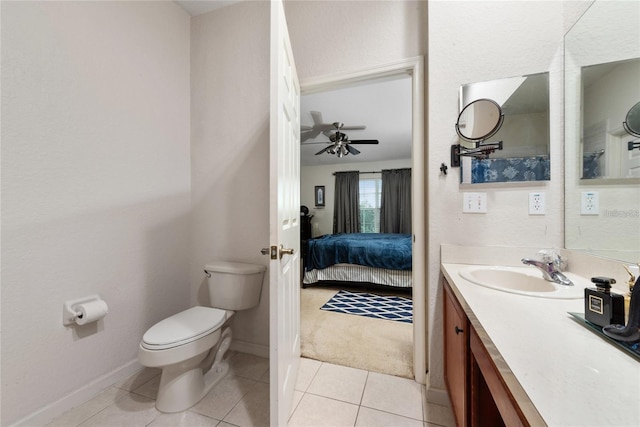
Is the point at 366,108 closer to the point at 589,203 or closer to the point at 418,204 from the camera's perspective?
the point at 418,204

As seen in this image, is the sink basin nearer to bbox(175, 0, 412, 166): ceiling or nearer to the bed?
bbox(175, 0, 412, 166): ceiling

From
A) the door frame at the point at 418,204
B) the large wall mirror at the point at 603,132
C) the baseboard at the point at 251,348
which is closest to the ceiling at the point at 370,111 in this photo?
the door frame at the point at 418,204

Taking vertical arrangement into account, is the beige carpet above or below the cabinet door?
below

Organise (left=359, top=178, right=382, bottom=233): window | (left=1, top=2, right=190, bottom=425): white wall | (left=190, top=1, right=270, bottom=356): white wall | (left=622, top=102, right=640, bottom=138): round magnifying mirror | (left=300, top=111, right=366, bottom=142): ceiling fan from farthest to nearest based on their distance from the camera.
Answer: (left=359, top=178, right=382, bottom=233): window → (left=300, top=111, right=366, bottom=142): ceiling fan → (left=190, top=1, right=270, bottom=356): white wall → (left=1, top=2, right=190, bottom=425): white wall → (left=622, top=102, right=640, bottom=138): round magnifying mirror

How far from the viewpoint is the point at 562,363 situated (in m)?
0.47

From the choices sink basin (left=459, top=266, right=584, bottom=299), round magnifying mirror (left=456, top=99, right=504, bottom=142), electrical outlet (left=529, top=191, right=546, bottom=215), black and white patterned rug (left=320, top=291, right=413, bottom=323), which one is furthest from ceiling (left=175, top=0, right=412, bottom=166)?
black and white patterned rug (left=320, top=291, right=413, bottom=323)

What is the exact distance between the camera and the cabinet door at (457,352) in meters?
0.88

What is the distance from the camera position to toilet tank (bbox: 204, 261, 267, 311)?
1.68 m

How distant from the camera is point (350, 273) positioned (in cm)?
344

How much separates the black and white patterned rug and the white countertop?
1.88m

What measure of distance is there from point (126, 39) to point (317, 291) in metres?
3.14

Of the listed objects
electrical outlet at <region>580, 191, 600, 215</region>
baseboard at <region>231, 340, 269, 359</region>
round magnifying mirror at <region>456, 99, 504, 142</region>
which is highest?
round magnifying mirror at <region>456, 99, 504, 142</region>

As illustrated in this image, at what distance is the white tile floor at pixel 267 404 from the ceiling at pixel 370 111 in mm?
2000

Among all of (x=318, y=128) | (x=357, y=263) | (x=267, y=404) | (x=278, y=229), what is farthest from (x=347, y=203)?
(x=278, y=229)
